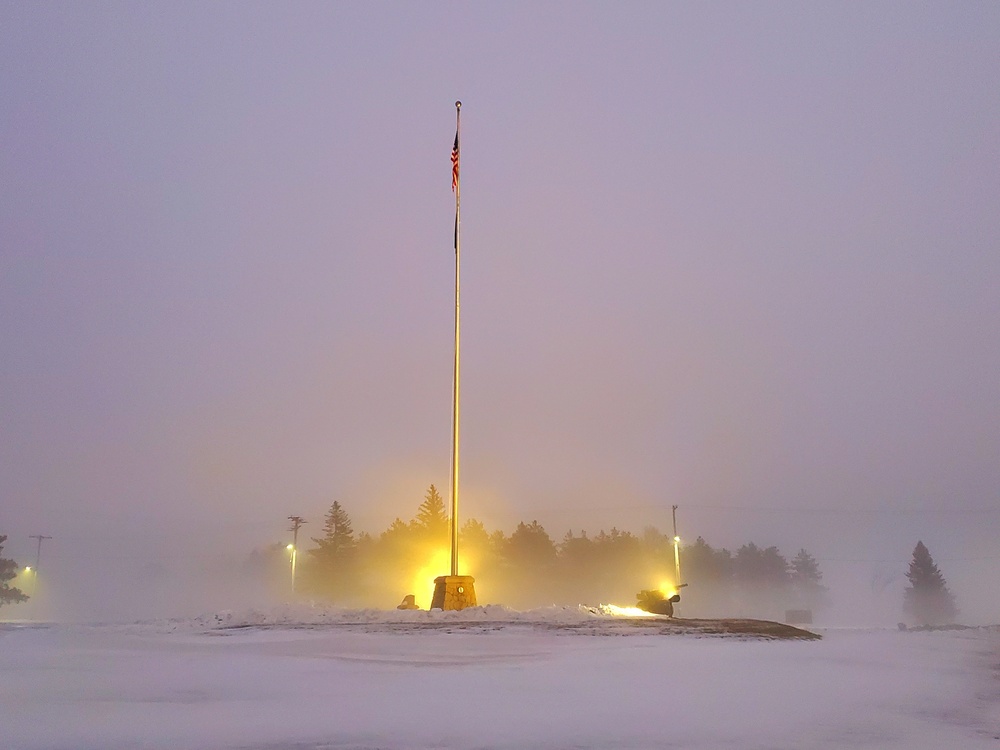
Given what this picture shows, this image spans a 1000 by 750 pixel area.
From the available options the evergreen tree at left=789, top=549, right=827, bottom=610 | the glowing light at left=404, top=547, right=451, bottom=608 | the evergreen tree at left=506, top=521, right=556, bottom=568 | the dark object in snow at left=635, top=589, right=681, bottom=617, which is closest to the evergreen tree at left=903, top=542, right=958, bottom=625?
the evergreen tree at left=789, top=549, right=827, bottom=610

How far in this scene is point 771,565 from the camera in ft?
265

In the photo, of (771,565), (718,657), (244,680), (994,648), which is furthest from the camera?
(771,565)

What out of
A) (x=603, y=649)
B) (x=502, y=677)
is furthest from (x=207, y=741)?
(x=603, y=649)

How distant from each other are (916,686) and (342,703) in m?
4.36

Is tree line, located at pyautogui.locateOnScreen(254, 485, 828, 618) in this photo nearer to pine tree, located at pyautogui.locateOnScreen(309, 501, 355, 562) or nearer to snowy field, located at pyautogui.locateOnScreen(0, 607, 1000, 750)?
pine tree, located at pyautogui.locateOnScreen(309, 501, 355, 562)

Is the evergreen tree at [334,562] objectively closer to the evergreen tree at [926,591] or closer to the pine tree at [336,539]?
the pine tree at [336,539]

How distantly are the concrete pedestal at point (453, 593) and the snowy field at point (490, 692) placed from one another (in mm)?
7339

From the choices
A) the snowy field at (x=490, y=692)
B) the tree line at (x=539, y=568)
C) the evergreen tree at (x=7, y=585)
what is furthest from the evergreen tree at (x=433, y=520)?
the snowy field at (x=490, y=692)

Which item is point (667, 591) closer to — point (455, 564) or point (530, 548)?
point (455, 564)

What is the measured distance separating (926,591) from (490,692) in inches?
3520

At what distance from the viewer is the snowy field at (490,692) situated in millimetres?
3869

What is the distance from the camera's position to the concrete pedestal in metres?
15.6

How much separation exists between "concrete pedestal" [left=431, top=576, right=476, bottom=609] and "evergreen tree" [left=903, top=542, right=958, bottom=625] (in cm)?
7864

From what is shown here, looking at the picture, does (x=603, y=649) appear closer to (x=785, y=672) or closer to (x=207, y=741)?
(x=785, y=672)
